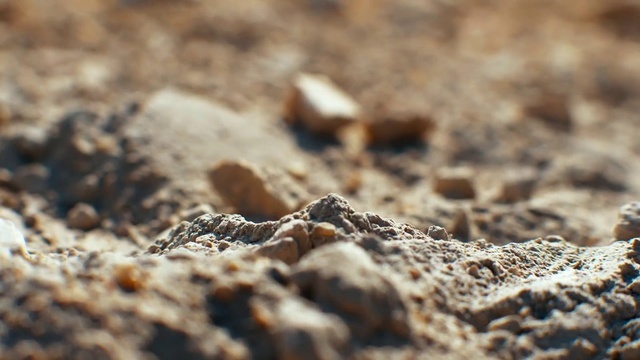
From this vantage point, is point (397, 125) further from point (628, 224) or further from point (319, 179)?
point (628, 224)

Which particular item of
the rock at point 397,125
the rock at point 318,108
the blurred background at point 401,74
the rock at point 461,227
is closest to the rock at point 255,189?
the blurred background at point 401,74

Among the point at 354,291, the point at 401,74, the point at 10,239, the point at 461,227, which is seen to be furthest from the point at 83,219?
the point at 401,74

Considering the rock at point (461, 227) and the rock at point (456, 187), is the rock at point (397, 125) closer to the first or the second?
the rock at point (456, 187)

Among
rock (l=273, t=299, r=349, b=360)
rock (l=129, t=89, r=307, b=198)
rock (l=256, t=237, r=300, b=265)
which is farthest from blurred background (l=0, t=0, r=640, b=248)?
rock (l=273, t=299, r=349, b=360)

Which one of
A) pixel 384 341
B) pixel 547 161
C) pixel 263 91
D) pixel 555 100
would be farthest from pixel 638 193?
pixel 384 341

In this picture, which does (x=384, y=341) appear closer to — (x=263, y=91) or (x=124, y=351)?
(x=124, y=351)

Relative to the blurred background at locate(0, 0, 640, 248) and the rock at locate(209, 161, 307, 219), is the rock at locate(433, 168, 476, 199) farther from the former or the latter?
the rock at locate(209, 161, 307, 219)
